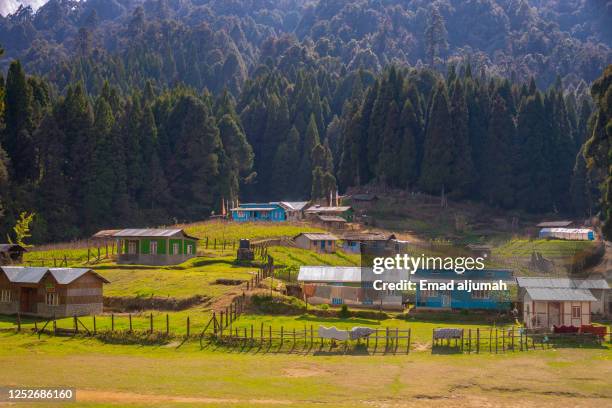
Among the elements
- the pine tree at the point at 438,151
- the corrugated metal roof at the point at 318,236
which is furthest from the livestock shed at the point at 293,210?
the corrugated metal roof at the point at 318,236

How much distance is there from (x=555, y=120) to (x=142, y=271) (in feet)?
234

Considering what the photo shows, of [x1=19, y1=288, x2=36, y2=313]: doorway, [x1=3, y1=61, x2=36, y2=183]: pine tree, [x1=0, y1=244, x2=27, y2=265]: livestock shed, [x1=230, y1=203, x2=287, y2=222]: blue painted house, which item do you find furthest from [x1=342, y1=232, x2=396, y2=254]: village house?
[x1=3, y1=61, x2=36, y2=183]: pine tree

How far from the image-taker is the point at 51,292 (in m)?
50.9

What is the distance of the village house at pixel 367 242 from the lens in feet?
241

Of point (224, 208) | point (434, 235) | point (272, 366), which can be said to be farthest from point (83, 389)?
point (224, 208)

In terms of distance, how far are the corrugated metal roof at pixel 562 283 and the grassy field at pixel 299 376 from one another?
8711mm

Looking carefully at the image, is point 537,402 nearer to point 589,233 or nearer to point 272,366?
point 272,366

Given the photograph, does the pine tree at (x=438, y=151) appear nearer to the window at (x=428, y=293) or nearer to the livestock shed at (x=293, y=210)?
the livestock shed at (x=293, y=210)

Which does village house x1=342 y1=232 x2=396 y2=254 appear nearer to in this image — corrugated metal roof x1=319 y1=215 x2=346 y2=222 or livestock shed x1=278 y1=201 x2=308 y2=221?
corrugated metal roof x1=319 y1=215 x2=346 y2=222

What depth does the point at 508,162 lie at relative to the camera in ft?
357

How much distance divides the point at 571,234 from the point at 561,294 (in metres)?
38.8

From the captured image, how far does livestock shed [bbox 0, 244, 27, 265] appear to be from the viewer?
62.9 meters

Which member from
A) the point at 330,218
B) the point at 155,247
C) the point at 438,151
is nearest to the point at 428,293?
the point at 155,247

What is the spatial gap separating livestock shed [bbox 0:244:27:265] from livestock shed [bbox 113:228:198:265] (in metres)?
7.48
